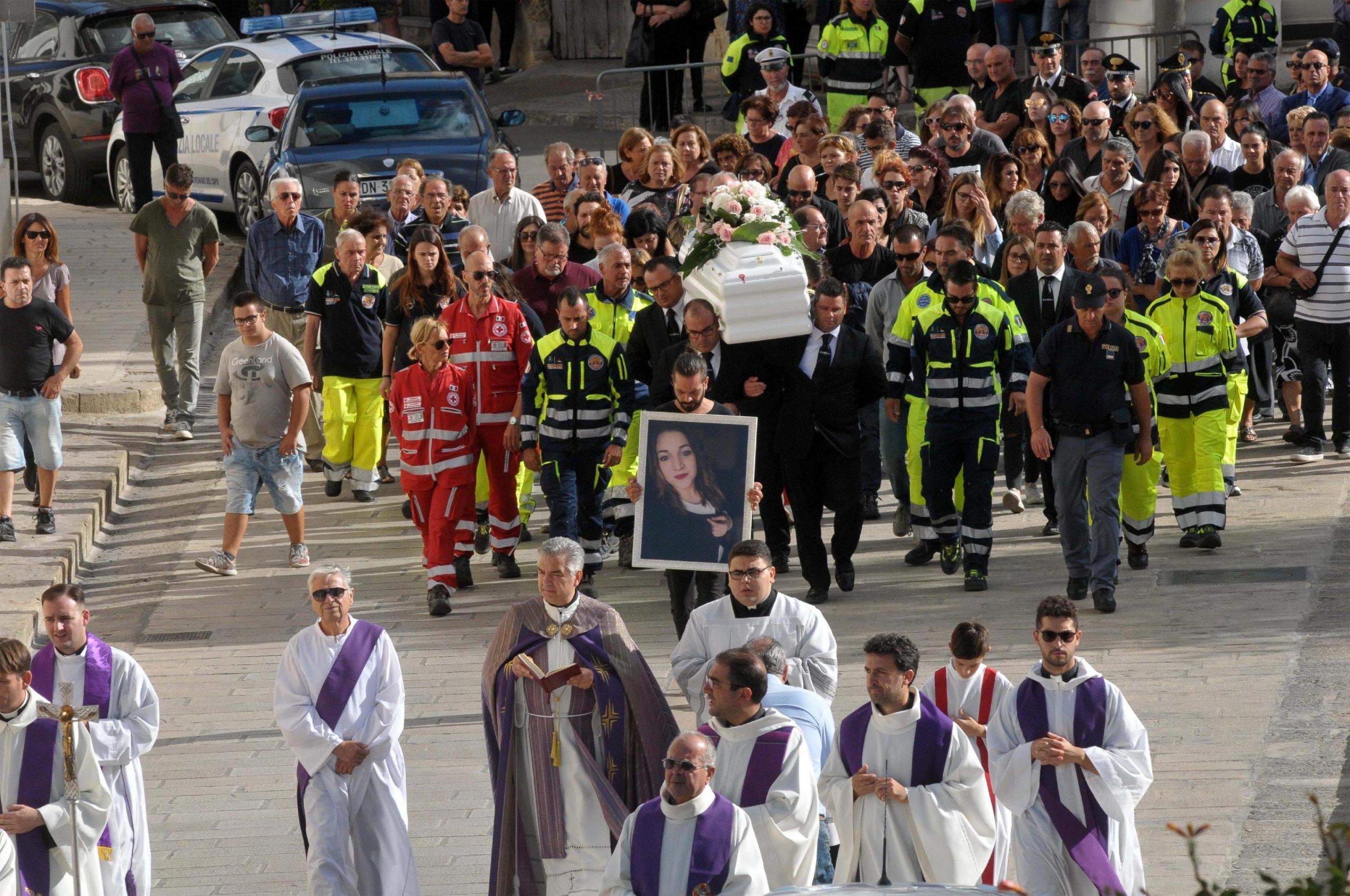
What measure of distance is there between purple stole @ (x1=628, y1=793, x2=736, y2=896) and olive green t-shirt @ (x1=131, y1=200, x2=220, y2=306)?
10.1 m

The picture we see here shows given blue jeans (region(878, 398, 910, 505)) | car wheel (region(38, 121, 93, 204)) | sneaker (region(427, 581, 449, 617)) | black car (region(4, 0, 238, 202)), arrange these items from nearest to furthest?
sneaker (region(427, 581, 449, 617)) < blue jeans (region(878, 398, 910, 505)) < black car (region(4, 0, 238, 202)) < car wheel (region(38, 121, 93, 204))

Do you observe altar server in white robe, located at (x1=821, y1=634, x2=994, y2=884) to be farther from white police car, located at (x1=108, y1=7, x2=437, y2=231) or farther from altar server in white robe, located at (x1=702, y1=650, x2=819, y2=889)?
white police car, located at (x1=108, y1=7, x2=437, y2=231)

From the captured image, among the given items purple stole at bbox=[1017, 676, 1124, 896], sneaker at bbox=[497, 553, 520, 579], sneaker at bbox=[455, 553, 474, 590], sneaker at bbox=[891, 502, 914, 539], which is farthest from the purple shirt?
purple stole at bbox=[1017, 676, 1124, 896]

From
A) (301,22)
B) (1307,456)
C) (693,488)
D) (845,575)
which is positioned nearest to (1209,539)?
(1307,456)

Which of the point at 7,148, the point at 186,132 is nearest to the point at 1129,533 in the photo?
the point at 186,132

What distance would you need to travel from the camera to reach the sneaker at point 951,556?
43.0 feet

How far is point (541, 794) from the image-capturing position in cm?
874

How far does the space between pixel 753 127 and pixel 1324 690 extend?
8.18 meters

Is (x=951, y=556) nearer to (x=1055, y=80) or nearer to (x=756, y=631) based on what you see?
(x=756, y=631)

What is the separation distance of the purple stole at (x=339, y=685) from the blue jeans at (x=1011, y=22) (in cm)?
1487

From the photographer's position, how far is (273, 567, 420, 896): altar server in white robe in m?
8.68

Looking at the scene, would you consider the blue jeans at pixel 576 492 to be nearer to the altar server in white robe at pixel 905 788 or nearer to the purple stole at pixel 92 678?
the purple stole at pixel 92 678

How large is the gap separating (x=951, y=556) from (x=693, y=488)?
2439 millimetres

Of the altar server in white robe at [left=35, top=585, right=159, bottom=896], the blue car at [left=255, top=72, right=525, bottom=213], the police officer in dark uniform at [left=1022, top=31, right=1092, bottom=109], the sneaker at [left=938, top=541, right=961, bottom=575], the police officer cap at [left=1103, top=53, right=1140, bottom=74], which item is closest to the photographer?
the altar server in white robe at [left=35, top=585, right=159, bottom=896]
